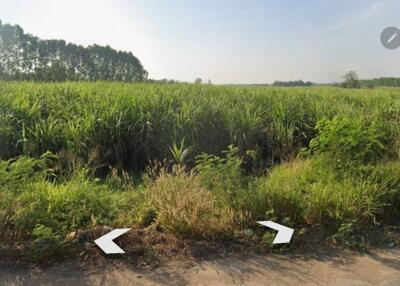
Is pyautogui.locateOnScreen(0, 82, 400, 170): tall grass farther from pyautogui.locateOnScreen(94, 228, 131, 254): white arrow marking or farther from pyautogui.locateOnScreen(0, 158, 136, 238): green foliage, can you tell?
pyautogui.locateOnScreen(94, 228, 131, 254): white arrow marking

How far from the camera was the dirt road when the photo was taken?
2766mm

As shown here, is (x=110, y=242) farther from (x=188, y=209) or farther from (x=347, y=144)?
(x=347, y=144)

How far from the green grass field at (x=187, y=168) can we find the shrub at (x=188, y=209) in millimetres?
11

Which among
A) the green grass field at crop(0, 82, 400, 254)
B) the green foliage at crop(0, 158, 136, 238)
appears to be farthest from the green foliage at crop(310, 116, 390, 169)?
the green foliage at crop(0, 158, 136, 238)

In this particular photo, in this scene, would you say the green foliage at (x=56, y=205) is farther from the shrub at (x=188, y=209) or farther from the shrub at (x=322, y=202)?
the shrub at (x=322, y=202)

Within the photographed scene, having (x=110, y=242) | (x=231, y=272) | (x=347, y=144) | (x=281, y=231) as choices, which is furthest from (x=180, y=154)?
(x=231, y=272)

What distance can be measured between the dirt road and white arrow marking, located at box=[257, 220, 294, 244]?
165 millimetres

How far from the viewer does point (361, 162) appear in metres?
4.57

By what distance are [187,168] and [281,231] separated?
256cm

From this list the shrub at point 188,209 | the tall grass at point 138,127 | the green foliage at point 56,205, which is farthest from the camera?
the tall grass at point 138,127

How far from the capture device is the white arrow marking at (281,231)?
333 cm

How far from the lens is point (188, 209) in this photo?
346 centimetres

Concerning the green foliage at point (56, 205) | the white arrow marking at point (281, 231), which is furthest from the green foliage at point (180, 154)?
the white arrow marking at point (281, 231)

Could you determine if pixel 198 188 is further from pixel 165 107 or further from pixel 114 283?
pixel 165 107
